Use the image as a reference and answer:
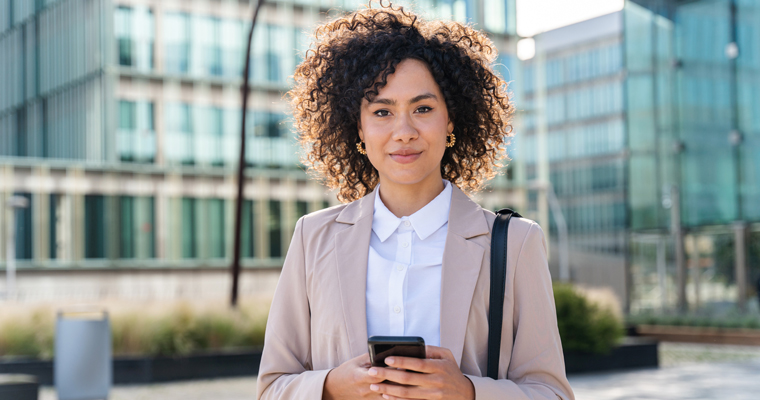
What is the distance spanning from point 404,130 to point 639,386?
1197 centimetres

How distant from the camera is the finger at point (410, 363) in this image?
196cm

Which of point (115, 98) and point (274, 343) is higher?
point (115, 98)

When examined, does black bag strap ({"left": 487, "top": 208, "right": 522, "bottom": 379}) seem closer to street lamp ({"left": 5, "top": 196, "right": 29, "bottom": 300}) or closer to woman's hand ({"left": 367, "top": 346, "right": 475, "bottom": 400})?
woman's hand ({"left": 367, "top": 346, "right": 475, "bottom": 400})

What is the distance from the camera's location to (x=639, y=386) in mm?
13141

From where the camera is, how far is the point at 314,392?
2189mm

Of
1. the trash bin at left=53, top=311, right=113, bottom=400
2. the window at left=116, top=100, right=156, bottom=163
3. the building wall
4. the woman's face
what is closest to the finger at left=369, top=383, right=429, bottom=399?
the woman's face

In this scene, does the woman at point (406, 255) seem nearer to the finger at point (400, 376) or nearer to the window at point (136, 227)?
the finger at point (400, 376)

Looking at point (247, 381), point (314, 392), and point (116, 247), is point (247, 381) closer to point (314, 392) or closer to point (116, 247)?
point (314, 392)

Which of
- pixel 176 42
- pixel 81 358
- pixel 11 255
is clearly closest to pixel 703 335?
pixel 81 358

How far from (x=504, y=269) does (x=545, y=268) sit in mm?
122

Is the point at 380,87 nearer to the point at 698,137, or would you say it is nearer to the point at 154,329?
the point at 154,329

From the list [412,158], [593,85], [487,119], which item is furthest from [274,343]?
[593,85]

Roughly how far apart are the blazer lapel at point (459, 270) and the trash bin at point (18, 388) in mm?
6175

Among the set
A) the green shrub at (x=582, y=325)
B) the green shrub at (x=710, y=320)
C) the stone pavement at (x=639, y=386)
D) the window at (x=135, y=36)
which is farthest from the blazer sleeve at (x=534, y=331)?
the window at (x=135, y=36)
